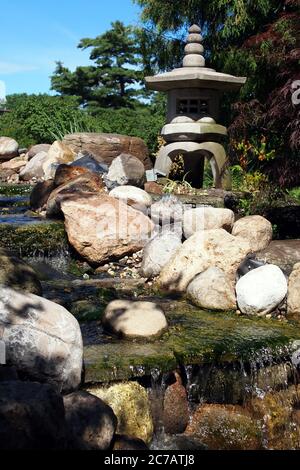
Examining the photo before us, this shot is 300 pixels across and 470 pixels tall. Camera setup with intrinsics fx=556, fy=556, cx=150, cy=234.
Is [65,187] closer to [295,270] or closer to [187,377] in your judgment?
[295,270]

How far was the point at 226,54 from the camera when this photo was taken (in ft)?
50.1

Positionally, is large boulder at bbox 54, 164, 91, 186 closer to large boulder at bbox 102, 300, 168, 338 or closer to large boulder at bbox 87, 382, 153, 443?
large boulder at bbox 102, 300, 168, 338

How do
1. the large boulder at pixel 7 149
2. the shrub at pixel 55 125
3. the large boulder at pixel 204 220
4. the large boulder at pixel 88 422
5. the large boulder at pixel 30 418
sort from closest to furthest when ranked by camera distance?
1. the large boulder at pixel 30 418
2. the large boulder at pixel 88 422
3. the large boulder at pixel 204 220
4. the large boulder at pixel 7 149
5. the shrub at pixel 55 125

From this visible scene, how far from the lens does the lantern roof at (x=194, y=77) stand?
10773 mm

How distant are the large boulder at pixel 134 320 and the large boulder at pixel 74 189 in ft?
10.6

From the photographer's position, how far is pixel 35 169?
1438cm

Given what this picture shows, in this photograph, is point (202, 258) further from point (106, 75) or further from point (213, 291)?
point (106, 75)

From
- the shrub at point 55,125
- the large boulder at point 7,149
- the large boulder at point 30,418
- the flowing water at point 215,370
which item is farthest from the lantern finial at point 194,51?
the large boulder at point 30,418

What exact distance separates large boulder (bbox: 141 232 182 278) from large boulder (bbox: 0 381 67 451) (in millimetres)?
4039

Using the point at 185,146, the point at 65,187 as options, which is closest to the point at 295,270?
the point at 65,187

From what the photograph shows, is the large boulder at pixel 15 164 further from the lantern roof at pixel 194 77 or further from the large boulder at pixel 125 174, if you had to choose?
the large boulder at pixel 125 174

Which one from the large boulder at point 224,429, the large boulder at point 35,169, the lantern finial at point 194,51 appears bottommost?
the large boulder at point 224,429

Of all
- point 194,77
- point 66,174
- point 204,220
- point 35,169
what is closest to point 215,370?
point 204,220

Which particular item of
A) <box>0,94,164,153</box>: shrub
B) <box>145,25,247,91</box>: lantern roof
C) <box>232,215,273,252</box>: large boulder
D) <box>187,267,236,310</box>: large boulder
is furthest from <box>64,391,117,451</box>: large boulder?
<box>0,94,164,153</box>: shrub
